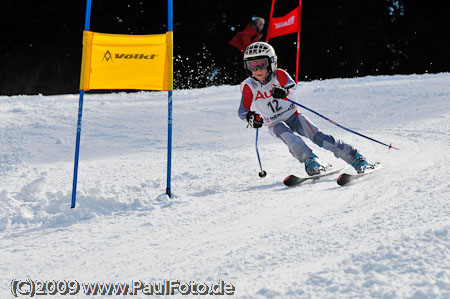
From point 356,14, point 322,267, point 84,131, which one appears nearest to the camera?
point 322,267

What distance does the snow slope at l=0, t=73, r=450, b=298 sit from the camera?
8.96 feet

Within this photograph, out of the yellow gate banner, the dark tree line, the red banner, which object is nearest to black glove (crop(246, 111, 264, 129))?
the yellow gate banner

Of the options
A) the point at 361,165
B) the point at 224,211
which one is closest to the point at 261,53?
the point at 361,165

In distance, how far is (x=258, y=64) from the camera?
207 inches

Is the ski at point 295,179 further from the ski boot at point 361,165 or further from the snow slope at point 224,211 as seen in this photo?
the ski boot at point 361,165

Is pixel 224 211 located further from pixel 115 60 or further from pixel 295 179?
pixel 115 60

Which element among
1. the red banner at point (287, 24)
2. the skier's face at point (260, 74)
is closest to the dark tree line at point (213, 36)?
the red banner at point (287, 24)

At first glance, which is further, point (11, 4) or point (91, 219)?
point (11, 4)

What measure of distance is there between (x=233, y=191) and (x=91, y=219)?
1318 mm

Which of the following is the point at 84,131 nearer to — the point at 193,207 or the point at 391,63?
the point at 193,207

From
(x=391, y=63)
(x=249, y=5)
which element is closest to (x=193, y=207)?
(x=249, y=5)

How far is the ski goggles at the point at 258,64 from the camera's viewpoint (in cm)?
525

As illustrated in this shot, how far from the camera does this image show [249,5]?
22.3m

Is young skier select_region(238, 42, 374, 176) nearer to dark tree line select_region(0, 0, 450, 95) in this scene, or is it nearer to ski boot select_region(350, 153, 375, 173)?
ski boot select_region(350, 153, 375, 173)
